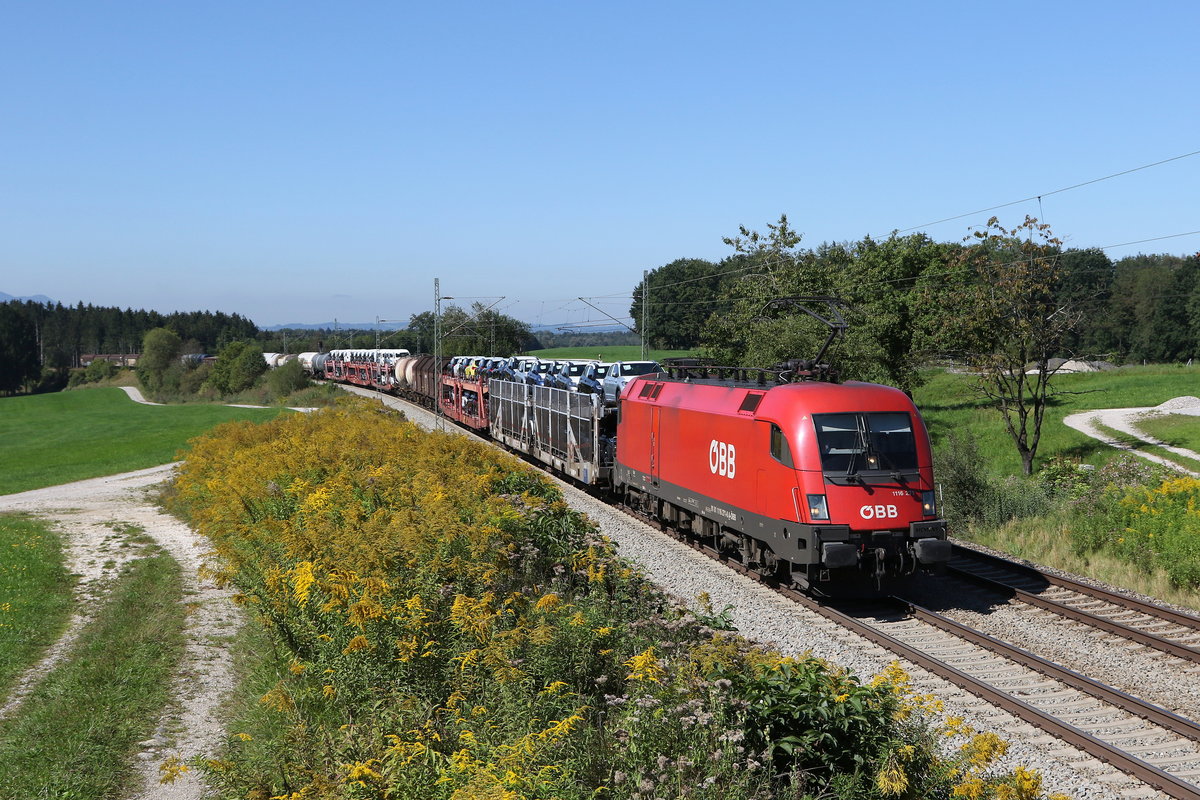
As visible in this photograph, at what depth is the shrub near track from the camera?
618 centimetres

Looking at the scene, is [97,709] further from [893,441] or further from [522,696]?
[893,441]

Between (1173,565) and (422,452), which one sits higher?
(422,452)

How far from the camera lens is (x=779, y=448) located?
14844mm

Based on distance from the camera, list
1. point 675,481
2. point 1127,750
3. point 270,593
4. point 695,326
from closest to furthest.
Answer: point 1127,750
point 270,593
point 675,481
point 695,326

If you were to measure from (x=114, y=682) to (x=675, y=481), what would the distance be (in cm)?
1179

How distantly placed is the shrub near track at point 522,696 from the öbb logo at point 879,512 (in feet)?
14.2

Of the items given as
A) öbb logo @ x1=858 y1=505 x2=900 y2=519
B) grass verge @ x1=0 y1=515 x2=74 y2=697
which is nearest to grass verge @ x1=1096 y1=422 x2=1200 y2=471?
öbb logo @ x1=858 y1=505 x2=900 y2=519

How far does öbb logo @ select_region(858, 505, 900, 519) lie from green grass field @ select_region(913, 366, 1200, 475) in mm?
16988

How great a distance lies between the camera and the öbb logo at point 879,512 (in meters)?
14.1

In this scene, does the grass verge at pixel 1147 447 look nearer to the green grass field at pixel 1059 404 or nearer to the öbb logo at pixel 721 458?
the green grass field at pixel 1059 404

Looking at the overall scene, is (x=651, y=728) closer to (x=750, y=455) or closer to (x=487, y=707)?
(x=487, y=707)

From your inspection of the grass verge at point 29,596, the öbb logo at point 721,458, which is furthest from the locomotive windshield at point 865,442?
the grass verge at point 29,596

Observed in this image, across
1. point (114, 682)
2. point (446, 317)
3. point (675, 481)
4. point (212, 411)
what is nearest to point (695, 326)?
point (446, 317)

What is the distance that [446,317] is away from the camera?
87.9 meters
